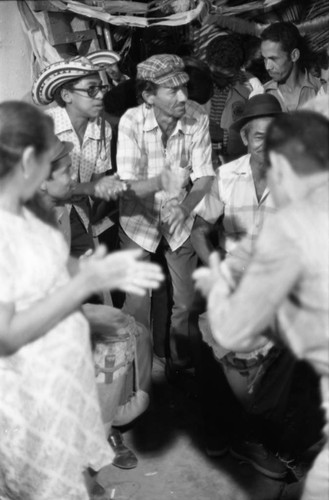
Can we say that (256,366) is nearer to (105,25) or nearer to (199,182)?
(199,182)

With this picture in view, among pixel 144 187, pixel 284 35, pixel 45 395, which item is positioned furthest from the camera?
pixel 284 35

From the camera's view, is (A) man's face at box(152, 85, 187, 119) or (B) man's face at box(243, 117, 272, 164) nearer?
(B) man's face at box(243, 117, 272, 164)

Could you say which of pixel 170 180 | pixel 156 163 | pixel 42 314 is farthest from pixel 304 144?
pixel 156 163

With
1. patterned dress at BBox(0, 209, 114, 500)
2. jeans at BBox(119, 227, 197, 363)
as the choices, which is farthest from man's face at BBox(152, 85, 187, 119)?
patterned dress at BBox(0, 209, 114, 500)

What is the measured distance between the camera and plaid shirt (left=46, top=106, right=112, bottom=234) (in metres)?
4.80

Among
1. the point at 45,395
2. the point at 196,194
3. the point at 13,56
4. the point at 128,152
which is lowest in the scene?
the point at 196,194

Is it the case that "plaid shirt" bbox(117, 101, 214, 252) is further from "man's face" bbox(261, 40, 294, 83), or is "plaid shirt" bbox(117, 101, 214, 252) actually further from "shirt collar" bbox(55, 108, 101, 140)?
"man's face" bbox(261, 40, 294, 83)

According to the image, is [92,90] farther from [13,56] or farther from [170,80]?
[13,56]

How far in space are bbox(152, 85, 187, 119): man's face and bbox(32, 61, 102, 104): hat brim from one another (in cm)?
42

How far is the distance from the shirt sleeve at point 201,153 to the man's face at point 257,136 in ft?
2.42

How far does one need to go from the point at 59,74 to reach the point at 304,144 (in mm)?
2646

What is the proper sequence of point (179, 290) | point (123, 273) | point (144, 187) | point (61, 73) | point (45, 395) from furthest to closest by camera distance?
point (179, 290) → point (61, 73) → point (144, 187) → point (45, 395) → point (123, 273)

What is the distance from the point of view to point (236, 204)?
4289mm

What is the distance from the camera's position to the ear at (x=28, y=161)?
263 cm
